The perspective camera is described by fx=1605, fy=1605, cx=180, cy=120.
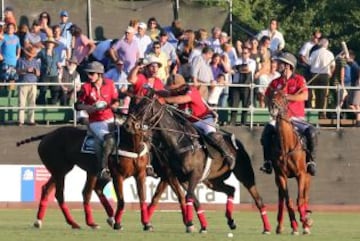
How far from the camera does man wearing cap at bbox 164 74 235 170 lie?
25359 millimetres

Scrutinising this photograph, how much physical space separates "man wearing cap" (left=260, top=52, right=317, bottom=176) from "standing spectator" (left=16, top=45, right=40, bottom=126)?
867 cm

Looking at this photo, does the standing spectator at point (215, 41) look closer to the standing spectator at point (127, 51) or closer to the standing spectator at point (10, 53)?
the standing spectator at point (127, 51)

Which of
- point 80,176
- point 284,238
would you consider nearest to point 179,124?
point 284,238

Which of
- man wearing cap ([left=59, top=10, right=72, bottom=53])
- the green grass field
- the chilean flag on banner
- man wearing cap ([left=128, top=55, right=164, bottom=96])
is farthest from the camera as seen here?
man wearing cap ([left=59, top=10, right=72, bottom=53])

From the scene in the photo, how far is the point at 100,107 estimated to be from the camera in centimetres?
2531

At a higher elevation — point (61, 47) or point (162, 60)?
point (61, 47)

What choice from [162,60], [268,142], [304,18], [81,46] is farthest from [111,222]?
[304,18]

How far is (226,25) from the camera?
38.4 meters

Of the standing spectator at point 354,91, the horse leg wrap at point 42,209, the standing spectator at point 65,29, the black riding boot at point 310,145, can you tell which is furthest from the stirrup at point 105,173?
the standing spectator at point 354,91

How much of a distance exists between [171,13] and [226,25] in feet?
4.50

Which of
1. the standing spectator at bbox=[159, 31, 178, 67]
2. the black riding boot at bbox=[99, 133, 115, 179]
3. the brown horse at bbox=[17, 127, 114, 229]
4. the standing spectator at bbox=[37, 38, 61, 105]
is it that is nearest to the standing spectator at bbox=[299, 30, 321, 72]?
the standing spectator at bbox=[159, 31, 178, 67]

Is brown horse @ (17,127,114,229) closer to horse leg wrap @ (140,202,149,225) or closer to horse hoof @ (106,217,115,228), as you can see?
horse hoof @ (106,217,115,228)

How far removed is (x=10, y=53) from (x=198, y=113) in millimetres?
8220

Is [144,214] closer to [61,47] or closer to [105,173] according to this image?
[105,173]
